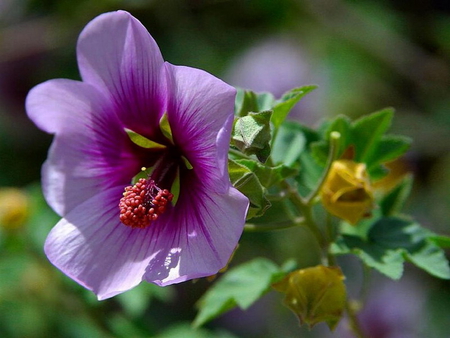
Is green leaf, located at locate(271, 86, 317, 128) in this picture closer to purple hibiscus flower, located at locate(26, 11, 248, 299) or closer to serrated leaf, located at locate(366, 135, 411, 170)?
purple hibiscus flower, located at locate(26, 11, 248, 299)

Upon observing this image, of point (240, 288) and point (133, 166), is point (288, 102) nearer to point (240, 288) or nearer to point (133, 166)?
point (133, 166)

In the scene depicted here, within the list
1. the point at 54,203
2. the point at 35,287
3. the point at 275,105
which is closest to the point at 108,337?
the point at 35,287

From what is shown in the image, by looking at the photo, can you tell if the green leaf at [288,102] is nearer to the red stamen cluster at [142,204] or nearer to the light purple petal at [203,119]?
the light purple petal at [203,119]

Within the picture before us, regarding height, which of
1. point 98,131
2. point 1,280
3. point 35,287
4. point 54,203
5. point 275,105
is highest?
point 275,105

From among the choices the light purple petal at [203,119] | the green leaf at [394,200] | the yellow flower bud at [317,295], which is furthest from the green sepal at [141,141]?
the green leaf at [394,200]

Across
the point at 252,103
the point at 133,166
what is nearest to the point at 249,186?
the point at 252,103

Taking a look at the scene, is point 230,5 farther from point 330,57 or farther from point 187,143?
point 187,143
